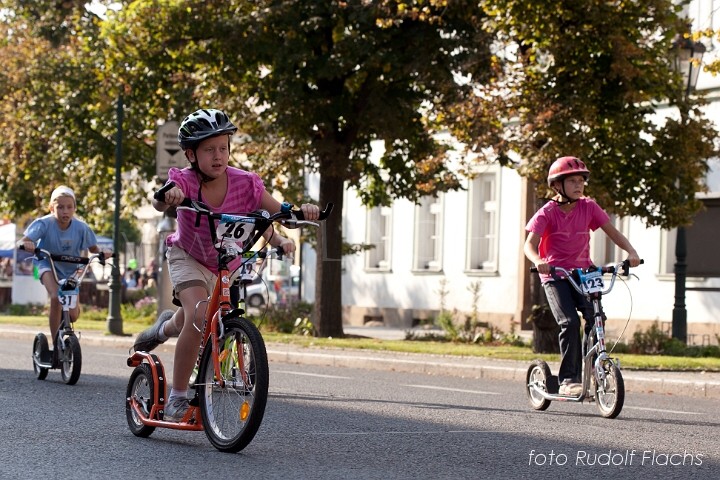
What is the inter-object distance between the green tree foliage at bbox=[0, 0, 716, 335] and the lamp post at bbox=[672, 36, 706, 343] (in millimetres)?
356

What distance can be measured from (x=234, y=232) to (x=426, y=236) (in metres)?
28.6

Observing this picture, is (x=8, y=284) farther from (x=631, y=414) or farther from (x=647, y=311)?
(x=631, y=414)

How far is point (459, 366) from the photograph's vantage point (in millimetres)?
18047

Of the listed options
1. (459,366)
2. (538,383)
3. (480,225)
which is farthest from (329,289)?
(538,383)

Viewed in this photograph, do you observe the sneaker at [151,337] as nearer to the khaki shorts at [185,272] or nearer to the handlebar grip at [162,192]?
the khaki shorts at [185,272]

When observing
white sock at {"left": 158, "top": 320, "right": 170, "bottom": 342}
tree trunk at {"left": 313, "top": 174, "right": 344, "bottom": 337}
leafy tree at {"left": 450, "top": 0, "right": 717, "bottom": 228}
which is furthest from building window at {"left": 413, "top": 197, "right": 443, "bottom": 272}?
white sock at {"left": 158, "top": 320, "right": 170, "bottom": 342}

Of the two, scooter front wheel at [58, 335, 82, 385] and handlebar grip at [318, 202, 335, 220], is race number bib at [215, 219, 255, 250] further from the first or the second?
scooter front wheel at [58, 335, 82, 385]

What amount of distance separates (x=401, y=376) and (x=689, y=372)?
132 inches

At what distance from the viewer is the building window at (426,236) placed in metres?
36.1

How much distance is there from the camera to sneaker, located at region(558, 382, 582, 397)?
11188mm

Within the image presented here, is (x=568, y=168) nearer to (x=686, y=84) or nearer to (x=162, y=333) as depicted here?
(x=162, y=333)

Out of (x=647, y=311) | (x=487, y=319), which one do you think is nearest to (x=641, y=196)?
(x=647, y=311)

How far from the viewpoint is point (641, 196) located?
21.1 meters

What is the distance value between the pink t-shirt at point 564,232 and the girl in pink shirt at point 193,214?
3.51 metres
